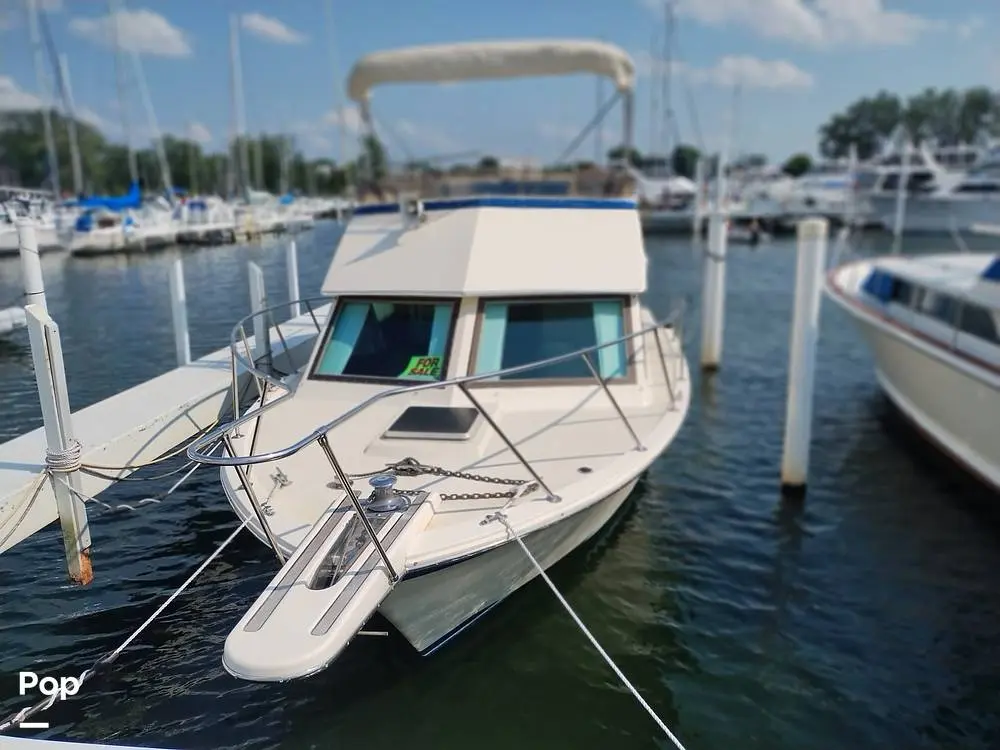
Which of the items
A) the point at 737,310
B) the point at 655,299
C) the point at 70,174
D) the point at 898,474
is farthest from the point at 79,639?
the point at 70,174

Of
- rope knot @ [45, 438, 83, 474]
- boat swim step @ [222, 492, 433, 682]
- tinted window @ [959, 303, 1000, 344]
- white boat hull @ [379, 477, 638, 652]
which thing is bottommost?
white boat hull @ [379, 477, 638, 652]

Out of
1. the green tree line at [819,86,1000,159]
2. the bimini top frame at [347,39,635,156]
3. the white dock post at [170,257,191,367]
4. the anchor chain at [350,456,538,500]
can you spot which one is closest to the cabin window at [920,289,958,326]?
the bimini top frame at [347,39,635,156]

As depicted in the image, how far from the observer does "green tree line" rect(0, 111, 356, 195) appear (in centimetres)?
4966

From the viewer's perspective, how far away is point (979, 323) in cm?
970

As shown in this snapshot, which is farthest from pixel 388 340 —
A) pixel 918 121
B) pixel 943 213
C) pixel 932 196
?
pixel 918 121

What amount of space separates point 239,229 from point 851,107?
104460 millimetres

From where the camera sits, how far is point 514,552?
507cm

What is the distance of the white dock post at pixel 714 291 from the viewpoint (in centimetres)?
1438

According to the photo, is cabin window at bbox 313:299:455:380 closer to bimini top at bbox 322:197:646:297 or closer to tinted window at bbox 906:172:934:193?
bimini top at bbox 322:197:646:297

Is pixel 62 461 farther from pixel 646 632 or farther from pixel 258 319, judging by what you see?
pixel 646 632

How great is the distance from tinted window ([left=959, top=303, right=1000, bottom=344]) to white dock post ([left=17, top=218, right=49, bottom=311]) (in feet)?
32.3

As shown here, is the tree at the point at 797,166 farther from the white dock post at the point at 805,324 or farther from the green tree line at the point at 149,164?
the white dock post at the point at 805,324

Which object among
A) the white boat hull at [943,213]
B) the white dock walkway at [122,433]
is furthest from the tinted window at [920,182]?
the white dock walkway at [122,433]

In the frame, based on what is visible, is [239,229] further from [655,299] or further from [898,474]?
[898,474]
